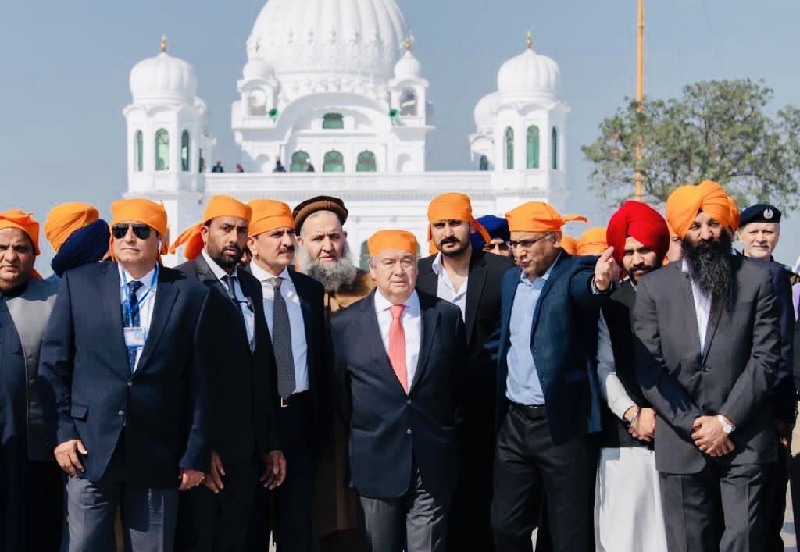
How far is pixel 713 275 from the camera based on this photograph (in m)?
5.86

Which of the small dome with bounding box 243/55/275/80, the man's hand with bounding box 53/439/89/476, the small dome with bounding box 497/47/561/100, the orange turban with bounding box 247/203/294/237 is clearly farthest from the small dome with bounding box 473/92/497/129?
the man's hand with bounding box 53/439/89/476

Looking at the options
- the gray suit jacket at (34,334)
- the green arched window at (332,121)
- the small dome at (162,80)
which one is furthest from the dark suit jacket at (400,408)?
the green arched window at (332,121)

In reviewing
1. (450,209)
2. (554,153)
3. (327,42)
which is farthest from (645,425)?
(327,42)

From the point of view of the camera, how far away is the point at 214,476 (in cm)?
573

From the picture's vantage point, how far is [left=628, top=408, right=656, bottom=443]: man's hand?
19.5 feet

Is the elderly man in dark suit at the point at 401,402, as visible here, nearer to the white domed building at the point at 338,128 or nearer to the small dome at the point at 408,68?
the white domed building at the point at 338,128

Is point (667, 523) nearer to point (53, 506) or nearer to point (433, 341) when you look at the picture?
point (433, 341)

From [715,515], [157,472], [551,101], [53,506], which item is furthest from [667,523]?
[551,101]

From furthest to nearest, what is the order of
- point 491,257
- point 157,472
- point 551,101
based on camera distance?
1. point 551,101
2. point 491,257
3. point 157,472

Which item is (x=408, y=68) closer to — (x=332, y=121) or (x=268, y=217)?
(x=332, y=121)

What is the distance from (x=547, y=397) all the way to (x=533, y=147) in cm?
4894

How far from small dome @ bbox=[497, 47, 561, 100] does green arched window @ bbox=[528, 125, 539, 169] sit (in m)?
1.37

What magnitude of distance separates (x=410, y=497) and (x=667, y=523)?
3.50ft

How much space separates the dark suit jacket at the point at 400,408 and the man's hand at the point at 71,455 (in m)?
1.18
